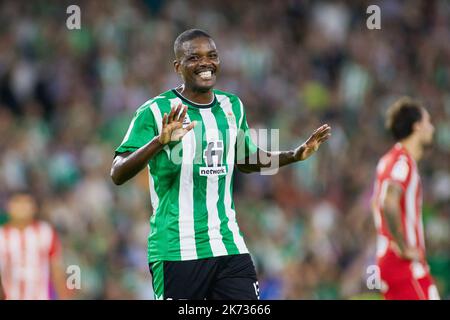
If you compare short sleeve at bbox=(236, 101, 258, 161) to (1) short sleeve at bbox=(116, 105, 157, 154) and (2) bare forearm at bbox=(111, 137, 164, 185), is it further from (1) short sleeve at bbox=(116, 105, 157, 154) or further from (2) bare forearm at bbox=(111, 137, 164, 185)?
(2) bare forearm at bbox=(111, 137, 164, 185)

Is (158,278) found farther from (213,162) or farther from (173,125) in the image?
(173,125)

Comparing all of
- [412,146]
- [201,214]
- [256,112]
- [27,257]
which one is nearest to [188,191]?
[201,214]

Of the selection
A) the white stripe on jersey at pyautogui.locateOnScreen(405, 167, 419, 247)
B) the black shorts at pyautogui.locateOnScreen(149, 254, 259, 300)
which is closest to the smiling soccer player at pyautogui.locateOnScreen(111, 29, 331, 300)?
the black shorts at pyautogui.locateOnScreen(149, 254, 259, 300)

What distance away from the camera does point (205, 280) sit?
6207mm

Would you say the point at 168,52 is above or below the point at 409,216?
above

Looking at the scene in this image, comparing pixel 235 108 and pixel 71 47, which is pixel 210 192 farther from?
pixel 71 47

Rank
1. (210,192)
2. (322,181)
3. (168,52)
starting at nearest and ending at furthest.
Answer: (210,192) < (322,181) < (168,52)

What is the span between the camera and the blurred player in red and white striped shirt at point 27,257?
1065 cm

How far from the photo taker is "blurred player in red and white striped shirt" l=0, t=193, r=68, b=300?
10648 millimetres

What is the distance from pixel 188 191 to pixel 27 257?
4879mm

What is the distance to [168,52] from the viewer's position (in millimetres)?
14531

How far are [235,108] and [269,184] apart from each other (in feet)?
21.2
